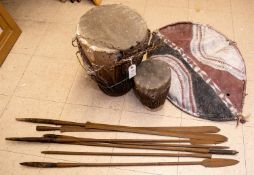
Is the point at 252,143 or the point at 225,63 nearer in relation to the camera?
the point at 252,143

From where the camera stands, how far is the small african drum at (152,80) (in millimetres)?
1418

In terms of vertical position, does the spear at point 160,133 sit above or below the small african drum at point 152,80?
below

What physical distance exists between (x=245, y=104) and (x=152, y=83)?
28.0 inches

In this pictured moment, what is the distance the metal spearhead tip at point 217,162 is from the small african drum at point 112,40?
2.25 ft

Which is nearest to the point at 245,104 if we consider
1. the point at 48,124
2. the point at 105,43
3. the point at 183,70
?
the point at 183,70

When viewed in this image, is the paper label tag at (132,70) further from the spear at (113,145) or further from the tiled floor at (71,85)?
the spear at (113,145)

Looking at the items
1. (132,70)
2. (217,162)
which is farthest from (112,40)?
(217,162)

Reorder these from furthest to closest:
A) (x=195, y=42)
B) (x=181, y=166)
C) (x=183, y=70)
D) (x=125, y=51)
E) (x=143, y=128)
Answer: (x=195, y=42)
(x=183, y=70)
(x=143, y=128)
(x=181, y=166)
(x=125, y=51)

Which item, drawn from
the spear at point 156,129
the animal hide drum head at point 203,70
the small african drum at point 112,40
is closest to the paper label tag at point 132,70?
the small african drum at point 112,40

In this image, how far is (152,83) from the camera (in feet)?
4.65

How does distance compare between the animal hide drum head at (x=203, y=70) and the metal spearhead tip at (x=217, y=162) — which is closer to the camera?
the metal spearhead tip at (x=217, y=162)

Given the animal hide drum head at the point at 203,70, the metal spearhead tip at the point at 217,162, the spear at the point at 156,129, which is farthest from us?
the animal hide drum head at the point at 203,70

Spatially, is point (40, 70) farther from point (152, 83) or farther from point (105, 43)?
point (152, 83)

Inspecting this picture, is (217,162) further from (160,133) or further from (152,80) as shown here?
(152,80)
